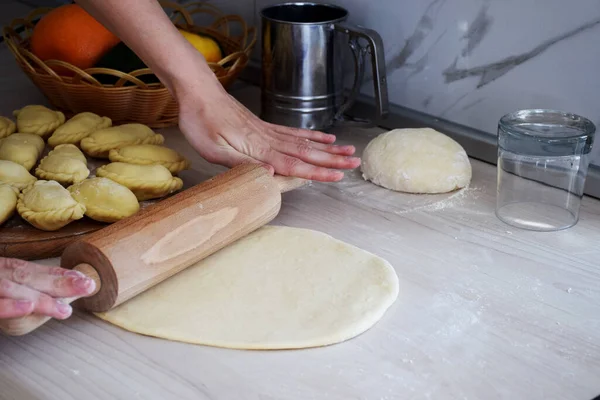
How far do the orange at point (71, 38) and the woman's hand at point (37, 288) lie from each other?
69cm

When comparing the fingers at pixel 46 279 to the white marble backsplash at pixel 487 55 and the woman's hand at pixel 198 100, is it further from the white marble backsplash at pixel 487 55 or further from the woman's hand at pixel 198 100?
the white marble backsplash at pixel 487 55

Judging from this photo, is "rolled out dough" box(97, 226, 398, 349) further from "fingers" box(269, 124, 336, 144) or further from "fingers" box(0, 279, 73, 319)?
Result: "fingers" box(269, 124, 336, 144)

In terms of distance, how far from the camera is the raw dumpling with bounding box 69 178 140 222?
109cm

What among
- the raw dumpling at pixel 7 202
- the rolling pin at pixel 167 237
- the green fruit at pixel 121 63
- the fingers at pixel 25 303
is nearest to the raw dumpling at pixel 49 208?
the raw dumpling at pixel 7 202

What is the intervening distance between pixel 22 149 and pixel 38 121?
5.4 inches

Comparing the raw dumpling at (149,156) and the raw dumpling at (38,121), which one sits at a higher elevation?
the raw dumpling at (38,121)

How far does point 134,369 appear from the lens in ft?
2.86

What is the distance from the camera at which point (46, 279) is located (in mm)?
874

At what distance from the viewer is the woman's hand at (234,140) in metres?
1.25

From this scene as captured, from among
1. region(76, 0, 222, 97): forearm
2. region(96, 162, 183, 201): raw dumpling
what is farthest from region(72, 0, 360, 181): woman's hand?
region(96, 162, 183, 201): raw dumpling

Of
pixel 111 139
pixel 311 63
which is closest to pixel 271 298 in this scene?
pixel 111 139

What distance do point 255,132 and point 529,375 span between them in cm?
61

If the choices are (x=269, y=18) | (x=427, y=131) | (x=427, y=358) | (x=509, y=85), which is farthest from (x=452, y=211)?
(x=269, y=18)

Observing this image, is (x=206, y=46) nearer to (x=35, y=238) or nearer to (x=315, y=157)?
(x=315, y=157)
